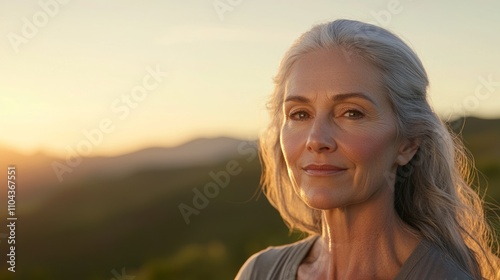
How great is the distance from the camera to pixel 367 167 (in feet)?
10.00

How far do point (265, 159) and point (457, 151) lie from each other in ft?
2.83

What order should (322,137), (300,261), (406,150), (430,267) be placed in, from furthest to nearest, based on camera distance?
(300,261) < (406,150) < (430,267) < (322,137)

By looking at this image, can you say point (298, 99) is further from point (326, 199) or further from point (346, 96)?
point (326, 199)

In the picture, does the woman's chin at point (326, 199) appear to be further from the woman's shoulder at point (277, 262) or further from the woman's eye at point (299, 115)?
the woman's shoulder at point (277, 262)

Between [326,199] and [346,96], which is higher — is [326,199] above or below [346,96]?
below

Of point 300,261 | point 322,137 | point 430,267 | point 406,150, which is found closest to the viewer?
point 322,137

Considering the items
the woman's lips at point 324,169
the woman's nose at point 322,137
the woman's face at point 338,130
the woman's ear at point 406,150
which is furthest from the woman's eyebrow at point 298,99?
the woman's ear at point 406,150

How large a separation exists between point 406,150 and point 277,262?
762 mm

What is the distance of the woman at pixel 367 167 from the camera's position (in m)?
3.04

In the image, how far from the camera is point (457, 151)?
11.9ft

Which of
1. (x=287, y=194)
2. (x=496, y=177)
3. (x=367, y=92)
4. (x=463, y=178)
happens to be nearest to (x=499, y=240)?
(x=463, y=178)

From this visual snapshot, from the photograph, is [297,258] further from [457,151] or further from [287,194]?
[457,151]

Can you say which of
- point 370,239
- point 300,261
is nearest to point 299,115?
point 370,239

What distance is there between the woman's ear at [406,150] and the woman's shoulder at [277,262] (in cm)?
58
